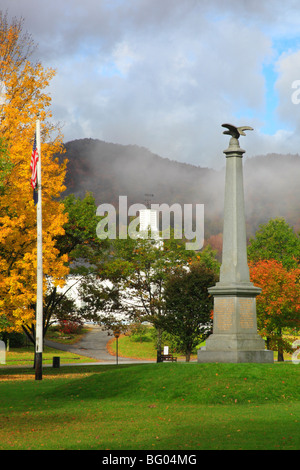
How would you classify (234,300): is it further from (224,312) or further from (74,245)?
(74,245)

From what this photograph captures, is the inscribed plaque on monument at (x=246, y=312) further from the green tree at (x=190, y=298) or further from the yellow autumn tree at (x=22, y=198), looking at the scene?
the green tree at (x=190, y=298)

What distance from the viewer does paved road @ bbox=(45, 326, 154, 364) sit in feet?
153

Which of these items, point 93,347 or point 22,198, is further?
point 93,347

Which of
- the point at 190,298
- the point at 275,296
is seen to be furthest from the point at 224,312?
the point at 275,296

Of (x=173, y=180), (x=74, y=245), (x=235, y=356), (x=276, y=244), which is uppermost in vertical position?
(x=173, y=180)

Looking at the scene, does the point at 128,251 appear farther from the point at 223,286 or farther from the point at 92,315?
the point at 223,286

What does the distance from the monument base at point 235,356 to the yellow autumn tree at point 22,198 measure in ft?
24.6

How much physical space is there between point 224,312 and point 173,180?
13683 cm

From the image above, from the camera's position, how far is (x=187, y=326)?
3634 centimetres

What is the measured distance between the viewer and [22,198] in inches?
968

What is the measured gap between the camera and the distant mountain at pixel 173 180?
424 ft

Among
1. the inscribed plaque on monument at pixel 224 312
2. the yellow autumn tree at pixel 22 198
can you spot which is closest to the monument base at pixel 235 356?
the inscribed plaque on monument at pixel 224 312

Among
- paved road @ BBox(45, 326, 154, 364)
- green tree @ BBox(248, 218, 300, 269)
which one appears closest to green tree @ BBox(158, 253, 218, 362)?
paved road @ BBox(45, 326, 154, 364)
